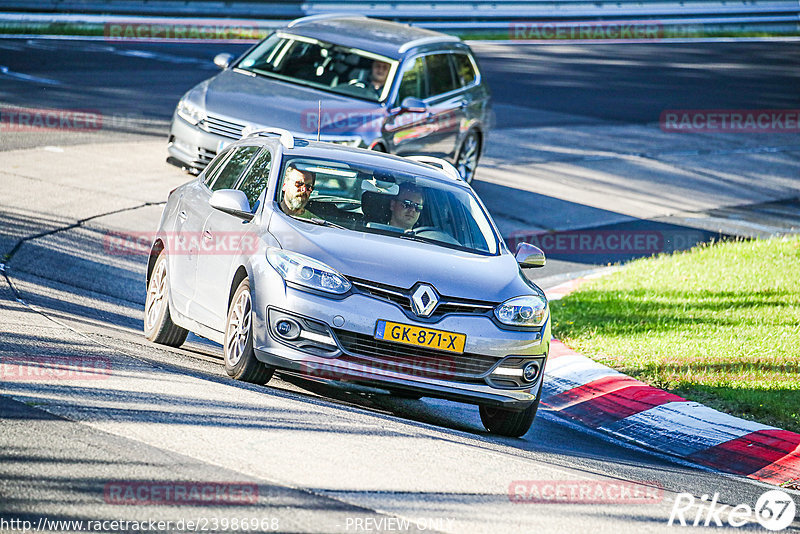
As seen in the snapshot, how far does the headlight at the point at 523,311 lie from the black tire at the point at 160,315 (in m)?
2.63

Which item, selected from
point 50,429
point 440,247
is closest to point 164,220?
point 440,247

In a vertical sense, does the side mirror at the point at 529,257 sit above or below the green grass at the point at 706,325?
above

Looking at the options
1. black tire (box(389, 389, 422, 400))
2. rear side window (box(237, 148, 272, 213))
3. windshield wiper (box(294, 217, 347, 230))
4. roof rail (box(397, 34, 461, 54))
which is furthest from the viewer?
roof rail (box(397, 34, 461, 54))

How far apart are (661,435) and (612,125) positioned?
15105 mm

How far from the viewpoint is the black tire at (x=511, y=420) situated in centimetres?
761

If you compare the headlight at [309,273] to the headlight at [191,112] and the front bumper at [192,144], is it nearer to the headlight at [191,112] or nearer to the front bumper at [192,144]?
the front bumper at [192,144]

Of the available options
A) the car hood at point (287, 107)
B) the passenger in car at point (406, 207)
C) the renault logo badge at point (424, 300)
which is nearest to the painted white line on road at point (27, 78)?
the car hood at point (287, 107)

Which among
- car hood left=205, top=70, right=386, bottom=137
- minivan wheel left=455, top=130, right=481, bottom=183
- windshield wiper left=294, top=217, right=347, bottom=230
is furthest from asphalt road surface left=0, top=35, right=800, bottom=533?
minivan wheel left=455, top=130, right=481, bottom=183

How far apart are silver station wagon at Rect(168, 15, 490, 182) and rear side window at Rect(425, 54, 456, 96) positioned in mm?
16

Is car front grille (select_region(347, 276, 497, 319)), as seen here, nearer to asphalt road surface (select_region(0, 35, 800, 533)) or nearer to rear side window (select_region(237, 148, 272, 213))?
asphalt road surface (select_region(0, 35, 800, 533))

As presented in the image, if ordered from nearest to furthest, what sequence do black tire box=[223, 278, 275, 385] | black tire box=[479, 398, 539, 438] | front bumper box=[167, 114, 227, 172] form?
black tire box=[223, 278, 275, 385] → black tire box=[479, 398, 539, 438] → front bumper box=[167, 114, 227, 172]

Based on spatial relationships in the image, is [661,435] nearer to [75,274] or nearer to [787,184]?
[75,274]

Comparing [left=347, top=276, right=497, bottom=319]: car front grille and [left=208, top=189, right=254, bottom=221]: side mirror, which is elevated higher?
[left=208, top=189, right=254, bottom=221]: side mirror

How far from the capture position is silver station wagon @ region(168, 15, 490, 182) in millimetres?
13180
